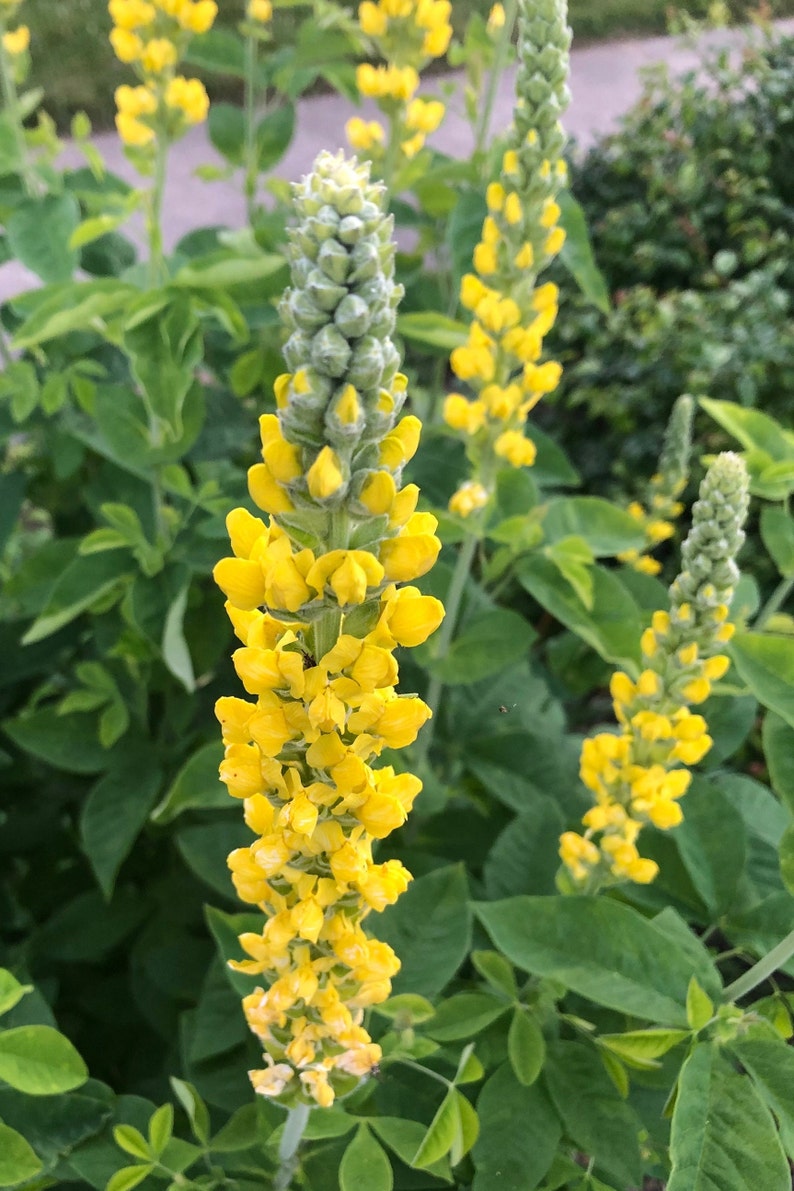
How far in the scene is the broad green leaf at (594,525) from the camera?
1.41m

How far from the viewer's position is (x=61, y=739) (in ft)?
4.77

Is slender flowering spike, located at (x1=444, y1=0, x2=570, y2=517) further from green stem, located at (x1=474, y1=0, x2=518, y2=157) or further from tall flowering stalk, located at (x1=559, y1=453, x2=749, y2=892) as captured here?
green stem, located at (x1=474, y1=0, x2=518, y2=157)

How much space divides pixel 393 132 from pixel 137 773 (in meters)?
1.15

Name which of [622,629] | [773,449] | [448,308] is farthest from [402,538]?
[448,308]

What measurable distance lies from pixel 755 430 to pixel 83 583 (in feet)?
3.33

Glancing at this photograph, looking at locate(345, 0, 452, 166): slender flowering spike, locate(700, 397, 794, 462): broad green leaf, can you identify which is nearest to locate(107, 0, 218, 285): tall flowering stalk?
locate(345, 0, 452, 166): slender flowering spike

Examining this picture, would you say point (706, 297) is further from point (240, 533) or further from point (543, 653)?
→ point (240, 533)

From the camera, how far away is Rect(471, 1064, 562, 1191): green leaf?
88 cm

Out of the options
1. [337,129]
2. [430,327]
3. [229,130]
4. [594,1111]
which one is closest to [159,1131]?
[594,1111]

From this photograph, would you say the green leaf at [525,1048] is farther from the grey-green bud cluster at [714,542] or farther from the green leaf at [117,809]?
the green leaf at [117,809]

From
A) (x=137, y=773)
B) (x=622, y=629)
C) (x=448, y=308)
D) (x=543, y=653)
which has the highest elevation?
(x=448, y=308)

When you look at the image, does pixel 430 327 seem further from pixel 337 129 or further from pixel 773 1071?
pixel 337 129

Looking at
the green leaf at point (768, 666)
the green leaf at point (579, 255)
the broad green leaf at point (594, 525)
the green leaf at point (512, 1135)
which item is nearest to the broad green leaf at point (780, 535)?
the broad green leaf at point (594, 525)

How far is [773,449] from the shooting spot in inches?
52.6
